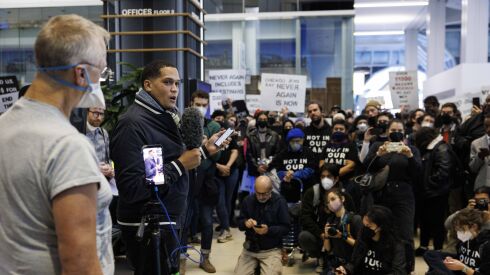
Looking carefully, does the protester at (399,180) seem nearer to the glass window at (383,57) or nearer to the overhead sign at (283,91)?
the overhead sign at (283,91)

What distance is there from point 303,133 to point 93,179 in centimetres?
605

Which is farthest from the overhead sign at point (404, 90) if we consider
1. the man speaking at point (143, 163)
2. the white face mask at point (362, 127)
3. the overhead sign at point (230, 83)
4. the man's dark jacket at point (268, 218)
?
the man speaking at point (143, 163)

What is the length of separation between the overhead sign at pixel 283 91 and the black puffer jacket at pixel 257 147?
6.17 feet

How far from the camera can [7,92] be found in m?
6.14

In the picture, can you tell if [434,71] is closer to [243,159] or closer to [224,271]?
[243,159]

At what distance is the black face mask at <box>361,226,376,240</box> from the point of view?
543 cm

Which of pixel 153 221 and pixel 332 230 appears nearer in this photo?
pixel 153 221

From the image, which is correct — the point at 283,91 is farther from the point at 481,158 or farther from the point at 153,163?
the point at 153,163

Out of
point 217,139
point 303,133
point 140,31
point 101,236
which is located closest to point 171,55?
point 140,31

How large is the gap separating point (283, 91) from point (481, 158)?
15.2 feet

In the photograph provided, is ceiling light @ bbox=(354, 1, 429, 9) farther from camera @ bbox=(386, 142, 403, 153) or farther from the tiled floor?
camera @ bbox=(386, 142, 403, 153)

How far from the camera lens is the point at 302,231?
6.53 metres

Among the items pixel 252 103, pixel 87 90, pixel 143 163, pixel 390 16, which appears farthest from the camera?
pixel 390 16

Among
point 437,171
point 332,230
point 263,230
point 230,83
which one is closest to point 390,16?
point 230,83
